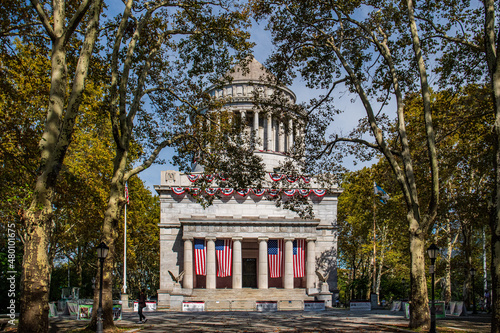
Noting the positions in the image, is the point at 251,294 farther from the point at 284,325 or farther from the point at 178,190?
the point at 284,325

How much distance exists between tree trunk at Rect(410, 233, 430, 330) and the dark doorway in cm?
3483

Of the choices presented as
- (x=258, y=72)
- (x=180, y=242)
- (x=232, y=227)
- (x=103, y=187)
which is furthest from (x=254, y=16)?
(x=258, y=72)

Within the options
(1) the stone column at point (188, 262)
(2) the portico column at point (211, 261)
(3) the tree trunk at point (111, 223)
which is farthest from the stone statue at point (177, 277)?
(3) the tree trunk at point (111, 223)

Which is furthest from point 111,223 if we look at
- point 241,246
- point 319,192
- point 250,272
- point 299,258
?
point 250,272

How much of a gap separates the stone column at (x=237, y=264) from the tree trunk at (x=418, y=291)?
27.8 metres

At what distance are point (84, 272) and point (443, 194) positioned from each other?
4823 cm

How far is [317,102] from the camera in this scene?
22781mm

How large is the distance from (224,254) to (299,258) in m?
7.66

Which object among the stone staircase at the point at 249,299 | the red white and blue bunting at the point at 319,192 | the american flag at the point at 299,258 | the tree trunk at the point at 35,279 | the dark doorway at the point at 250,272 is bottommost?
the stone staircase at the point at 249,299

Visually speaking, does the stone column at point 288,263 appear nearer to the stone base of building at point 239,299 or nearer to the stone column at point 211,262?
the stone base of building at point 239,299

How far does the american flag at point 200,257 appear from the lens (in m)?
45.6

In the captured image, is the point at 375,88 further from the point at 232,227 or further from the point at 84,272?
the point at 84,272

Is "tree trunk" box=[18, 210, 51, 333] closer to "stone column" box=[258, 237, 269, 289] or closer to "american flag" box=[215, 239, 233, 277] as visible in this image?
"american flag" box=[215, 239, 233, 277]

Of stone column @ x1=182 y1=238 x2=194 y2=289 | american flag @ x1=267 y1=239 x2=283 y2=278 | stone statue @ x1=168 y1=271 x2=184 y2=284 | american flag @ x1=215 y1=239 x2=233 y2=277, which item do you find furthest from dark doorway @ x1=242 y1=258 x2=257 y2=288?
stone statue @ x1=168 y1=271 x2=184 y2=284
